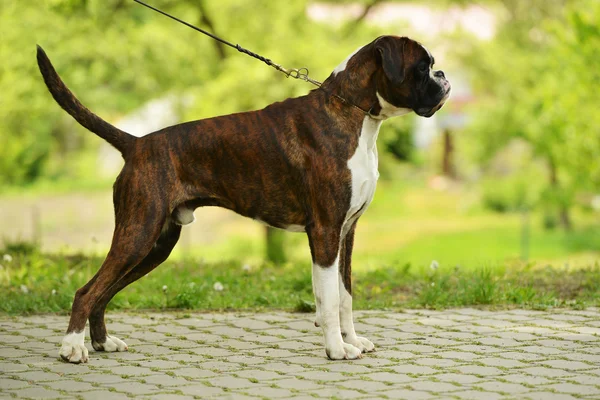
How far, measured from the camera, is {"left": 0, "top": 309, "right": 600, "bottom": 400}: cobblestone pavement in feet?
15.7

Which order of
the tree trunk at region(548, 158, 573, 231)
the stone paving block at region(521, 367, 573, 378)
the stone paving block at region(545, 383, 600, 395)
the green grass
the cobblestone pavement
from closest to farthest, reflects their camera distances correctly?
the stone paving block at region(545, 383, 600, 395), the cobblestone pavement, the stone paving block at region(521, 367, 573, 378), the green grass, the tree trunk at region(548, 158, 573, 231)

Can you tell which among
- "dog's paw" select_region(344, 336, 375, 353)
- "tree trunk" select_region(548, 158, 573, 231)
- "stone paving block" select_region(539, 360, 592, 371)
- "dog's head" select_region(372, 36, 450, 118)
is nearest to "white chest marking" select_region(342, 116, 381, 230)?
"dog's head" select_region(372, 36, 450, 118)

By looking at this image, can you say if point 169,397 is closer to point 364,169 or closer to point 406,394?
point 406,394

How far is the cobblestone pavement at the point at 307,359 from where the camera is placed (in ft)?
15.7

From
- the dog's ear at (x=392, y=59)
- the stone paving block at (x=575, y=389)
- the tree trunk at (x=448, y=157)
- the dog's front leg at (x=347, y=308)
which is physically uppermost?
the tree trunk at (x=448, y=157)

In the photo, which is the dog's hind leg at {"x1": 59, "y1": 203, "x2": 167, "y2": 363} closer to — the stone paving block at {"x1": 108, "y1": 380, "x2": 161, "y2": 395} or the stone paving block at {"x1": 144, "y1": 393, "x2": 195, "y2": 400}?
the stone paving block at {"x1": 108, "y1": 380, "x2": 161, "y2": 395}

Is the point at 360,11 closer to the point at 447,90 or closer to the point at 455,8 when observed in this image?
the point at 455,8

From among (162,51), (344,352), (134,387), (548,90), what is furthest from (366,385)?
(162,51)

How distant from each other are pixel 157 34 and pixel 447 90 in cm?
1388

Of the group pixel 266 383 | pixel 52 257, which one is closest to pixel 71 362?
pixel 266 383

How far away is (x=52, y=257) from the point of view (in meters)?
10.3

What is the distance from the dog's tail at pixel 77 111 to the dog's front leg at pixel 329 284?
4.48ft

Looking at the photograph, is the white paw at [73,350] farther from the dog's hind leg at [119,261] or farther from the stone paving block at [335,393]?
the stone paving block at [335,393]

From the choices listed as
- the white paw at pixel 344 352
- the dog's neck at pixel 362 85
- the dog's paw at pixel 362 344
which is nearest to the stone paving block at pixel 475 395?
the white paw at pixel 344 352
